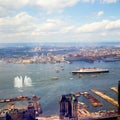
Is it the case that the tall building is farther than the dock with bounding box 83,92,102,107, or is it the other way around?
the dock with bounding box 83,92,102,107

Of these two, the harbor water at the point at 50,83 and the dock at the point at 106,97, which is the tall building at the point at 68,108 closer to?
the harbor water at the point at 50,83

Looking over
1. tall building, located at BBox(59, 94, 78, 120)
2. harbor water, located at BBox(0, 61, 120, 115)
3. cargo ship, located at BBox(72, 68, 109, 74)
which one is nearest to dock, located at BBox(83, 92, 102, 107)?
harbor water, located at BBox(0, 61, 120, 115)

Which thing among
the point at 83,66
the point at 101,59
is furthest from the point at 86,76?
the point at 101,59

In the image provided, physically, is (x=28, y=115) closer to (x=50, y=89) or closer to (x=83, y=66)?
(x=50, y=89)

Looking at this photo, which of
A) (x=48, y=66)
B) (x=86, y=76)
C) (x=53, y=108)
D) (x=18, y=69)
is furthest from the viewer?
(x=86, y=76)

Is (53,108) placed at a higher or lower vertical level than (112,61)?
lower

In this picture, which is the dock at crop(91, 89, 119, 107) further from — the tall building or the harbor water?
the tall building

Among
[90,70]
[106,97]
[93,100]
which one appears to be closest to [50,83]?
[93,100]

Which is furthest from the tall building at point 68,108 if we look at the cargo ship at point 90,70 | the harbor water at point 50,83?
the cargo ship at point 90,70
